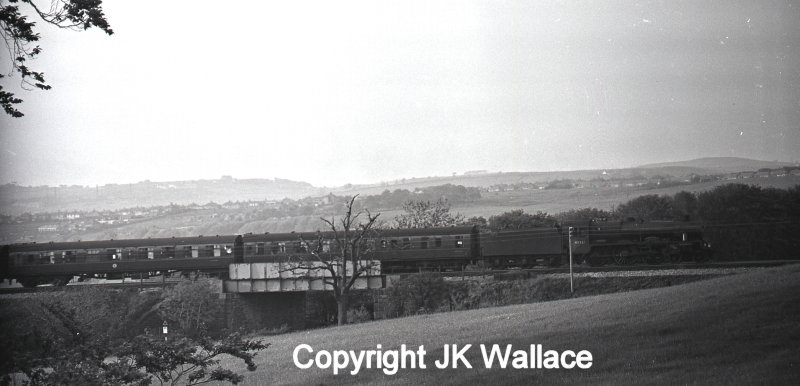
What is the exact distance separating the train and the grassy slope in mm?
15292

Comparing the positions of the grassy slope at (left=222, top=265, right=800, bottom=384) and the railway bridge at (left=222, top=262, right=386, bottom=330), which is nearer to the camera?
the grassy slope at (left=222, top=265, right=800, bottom=384)

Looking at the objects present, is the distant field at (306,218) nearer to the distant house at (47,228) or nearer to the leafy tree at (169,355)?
the distant house at (47,228)

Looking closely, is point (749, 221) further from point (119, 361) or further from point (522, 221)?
point (119, 361)

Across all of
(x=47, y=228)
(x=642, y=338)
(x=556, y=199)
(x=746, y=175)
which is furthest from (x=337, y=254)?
(x=47, y=228)

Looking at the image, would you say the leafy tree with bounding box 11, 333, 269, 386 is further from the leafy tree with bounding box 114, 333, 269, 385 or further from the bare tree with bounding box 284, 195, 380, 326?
the bare tree with bounding box 284, 195, 380, 326

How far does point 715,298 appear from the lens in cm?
2141

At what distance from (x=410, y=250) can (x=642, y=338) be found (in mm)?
28943

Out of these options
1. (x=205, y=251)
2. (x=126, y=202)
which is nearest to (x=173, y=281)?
(x=205, y=251)

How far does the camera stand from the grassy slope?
15805 mm

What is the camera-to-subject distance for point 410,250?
47.2 metres

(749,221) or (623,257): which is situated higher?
(749,221)

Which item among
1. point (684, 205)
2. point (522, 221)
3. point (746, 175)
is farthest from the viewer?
point (746, 175)

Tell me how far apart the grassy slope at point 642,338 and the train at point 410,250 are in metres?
15.3

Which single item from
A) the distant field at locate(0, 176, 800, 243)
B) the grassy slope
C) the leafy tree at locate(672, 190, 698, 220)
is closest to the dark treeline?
the leafy tree at locate(672, 190, 698, 220)
